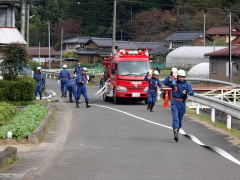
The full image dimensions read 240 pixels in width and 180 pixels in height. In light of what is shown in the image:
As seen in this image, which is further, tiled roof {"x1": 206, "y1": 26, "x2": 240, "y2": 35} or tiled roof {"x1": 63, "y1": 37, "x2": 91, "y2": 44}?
tiled roof {"x1": 63, "y1": 37, "x2": 91, "y2": 44}

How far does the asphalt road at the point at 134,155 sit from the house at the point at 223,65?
35601mm

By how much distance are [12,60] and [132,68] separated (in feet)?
20.6

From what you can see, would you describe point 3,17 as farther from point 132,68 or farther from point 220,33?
point 220,33

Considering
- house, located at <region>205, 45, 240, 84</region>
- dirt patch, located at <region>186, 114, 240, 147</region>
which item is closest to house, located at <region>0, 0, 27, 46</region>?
house, located at <region>205, 45, 240, 84</region>

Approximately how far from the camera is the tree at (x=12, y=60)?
2516 cm

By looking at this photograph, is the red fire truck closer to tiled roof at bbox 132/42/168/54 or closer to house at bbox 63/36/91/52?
tiled roof at bbox 132/42/168/54

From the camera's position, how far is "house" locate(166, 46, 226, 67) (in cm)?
8800

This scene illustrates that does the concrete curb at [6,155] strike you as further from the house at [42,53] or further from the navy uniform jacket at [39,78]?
the house at [42,53]

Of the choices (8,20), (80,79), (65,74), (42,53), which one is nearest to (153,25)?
(42,53)

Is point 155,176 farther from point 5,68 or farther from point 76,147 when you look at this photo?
point 5,68

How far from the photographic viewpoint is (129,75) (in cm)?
2880

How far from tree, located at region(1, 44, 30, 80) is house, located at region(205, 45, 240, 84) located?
99.8 feet

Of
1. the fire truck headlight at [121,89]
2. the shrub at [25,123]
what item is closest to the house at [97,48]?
the fire truck headlight at [121,89]

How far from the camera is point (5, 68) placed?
2517cm
